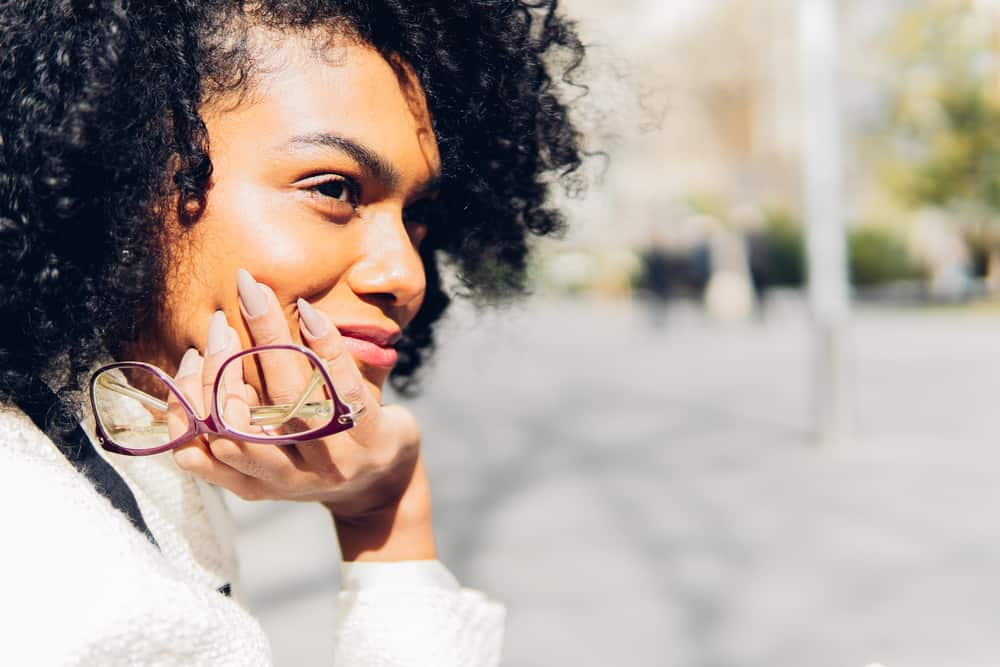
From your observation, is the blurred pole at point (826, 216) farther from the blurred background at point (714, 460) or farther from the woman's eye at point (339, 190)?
the woman's eye at point (339, 190)

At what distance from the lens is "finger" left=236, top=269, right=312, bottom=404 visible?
1104 mm

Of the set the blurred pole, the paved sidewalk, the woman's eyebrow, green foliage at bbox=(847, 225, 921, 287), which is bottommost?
green foliage at bbox=(847, 225, 921, 287)

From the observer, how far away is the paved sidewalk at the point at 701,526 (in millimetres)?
3898

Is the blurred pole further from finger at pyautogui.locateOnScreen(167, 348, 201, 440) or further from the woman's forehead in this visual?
finger at pyautogui.locateOnScreen(167, 348, 201, 440)

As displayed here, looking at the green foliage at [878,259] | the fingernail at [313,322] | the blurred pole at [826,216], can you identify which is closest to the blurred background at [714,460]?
the blurred pole at [826,216]

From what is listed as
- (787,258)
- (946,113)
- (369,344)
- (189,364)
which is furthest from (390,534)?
(787,258)

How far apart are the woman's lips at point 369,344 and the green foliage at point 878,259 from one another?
66.4ft

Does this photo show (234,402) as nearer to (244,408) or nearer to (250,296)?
(244,408)

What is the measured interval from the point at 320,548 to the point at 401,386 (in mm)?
3368

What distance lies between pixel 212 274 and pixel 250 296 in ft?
0.23

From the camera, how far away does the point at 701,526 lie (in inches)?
208

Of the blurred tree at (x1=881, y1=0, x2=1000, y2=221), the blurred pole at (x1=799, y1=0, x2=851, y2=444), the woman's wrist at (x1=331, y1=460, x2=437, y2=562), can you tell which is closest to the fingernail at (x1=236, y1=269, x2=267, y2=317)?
the woman's wrist at (x1=331, y1=460, x2=437, y2=562)

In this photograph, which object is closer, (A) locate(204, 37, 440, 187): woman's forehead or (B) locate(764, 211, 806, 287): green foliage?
(A) locate(204, 37, 440, 187): woman's forehead

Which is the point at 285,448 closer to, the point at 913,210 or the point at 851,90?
the point at 913,210
